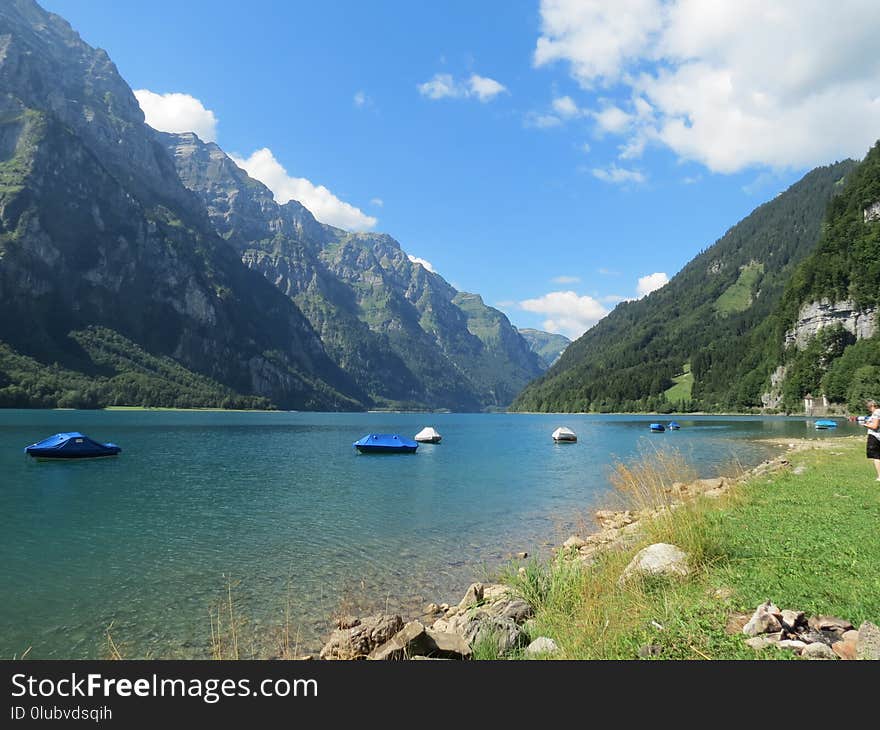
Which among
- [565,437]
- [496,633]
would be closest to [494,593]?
[496,633]

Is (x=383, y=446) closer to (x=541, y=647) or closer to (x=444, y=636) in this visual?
(x=444, y=636)

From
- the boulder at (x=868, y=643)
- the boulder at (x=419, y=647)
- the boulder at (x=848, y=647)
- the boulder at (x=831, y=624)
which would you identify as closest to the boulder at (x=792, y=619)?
the boulder at (x=831, y=624)

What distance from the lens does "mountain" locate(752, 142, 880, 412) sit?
488 feet

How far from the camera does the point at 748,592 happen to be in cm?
889

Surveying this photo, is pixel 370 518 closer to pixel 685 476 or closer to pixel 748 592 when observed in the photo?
pixel 685 476

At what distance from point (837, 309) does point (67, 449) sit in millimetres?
202686

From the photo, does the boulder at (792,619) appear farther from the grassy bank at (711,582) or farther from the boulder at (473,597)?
the boulder at (473,597)

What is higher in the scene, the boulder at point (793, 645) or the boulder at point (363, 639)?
the boulder at point (793, 645)

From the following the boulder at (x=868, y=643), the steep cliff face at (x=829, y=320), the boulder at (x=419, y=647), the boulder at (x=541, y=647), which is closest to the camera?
the boulder at (x=868, y=643)

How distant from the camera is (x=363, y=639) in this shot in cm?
1003

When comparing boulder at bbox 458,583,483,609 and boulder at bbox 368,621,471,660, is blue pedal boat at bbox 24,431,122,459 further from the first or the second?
boulder at bbox 368,621,471,660

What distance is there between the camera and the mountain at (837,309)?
488ft
